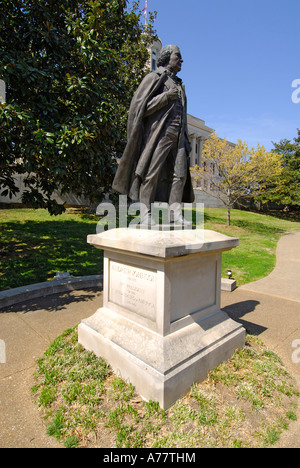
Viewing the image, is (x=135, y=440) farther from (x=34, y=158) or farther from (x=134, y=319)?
(x=34, y=158)

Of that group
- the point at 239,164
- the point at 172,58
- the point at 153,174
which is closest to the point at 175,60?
the point at 172,58

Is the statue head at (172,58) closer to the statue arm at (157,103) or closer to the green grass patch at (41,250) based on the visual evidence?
the statue arm at (157,103)

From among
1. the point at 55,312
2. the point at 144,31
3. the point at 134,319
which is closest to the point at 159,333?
the point at 134,319

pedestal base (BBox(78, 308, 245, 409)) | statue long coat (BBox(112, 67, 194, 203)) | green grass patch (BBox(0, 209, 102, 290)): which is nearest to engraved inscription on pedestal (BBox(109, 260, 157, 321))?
pedestal base (BBox(78, 308, 245, 409))

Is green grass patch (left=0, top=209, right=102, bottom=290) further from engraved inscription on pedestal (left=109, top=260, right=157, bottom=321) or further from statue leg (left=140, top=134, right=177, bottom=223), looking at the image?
statue leg (left=140, top=134, right=177, bottom=223)

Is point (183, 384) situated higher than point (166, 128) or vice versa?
point (166, 128)

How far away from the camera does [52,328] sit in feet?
12.5

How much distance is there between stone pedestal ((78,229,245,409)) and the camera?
7.79 feet

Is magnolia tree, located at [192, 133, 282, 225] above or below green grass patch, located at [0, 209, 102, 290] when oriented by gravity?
above

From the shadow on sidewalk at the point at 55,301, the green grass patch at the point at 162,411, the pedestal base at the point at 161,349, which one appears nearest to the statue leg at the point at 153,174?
the pedestal base at the point at 161,349

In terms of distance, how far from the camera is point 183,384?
7.88 feet

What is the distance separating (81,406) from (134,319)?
94 cm

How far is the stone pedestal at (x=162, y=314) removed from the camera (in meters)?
2.37

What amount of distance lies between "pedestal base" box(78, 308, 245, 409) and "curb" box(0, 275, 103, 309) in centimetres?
226
